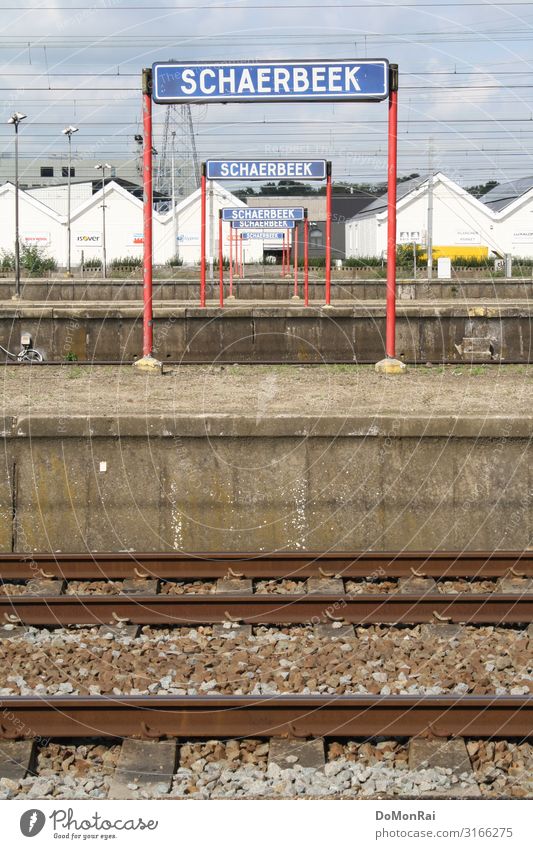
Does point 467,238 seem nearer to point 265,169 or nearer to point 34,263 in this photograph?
point 34,263

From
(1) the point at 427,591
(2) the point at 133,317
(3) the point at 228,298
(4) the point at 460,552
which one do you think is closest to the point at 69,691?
(1) the point at 427,591

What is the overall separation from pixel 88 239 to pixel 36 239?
326cm

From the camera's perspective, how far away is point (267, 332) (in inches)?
766

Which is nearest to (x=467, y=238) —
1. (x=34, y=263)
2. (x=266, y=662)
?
Answer: (x=34, y=263)

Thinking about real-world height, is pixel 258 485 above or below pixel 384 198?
below

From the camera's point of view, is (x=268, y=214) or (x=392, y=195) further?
(x=268, y=214)

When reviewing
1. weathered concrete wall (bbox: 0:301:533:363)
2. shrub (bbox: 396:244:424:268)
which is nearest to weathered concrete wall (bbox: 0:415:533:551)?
weathered concrete wall (bbox: 0:301:533:363)

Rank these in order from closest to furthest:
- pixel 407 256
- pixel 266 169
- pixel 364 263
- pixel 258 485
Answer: pixel 258 485 → pixel 266 169 → pixel 364 263 → pixel 407 256

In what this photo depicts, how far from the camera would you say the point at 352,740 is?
553 centimetres

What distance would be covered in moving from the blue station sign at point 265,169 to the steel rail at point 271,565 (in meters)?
11.8

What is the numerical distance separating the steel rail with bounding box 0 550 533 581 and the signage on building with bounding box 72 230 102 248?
6198 centimetres

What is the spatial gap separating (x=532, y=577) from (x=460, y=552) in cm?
64

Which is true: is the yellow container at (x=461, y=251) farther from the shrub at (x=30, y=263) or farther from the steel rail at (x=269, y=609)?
the steel rail at (x=269, y=609)
